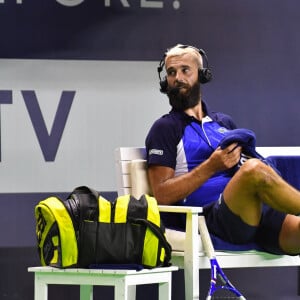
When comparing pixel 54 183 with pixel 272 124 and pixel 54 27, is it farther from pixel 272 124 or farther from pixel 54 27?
pixel 272 124

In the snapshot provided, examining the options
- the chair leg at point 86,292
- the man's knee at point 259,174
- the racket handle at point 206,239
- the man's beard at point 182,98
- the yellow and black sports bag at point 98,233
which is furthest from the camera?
the man's beard at point 182,98

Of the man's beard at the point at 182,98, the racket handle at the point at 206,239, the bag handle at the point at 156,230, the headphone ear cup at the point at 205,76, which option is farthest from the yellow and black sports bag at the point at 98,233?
the headphone ear cup at the point at 205,76

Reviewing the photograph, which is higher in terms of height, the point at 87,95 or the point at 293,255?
the point at 87,95

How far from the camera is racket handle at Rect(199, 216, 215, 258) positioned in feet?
13.1

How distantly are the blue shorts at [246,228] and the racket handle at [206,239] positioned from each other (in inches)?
2.5

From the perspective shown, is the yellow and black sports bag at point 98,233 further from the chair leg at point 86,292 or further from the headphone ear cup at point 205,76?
the headphone ear cup at point 205,76

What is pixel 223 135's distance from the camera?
4.44 m

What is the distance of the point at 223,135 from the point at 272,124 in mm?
728

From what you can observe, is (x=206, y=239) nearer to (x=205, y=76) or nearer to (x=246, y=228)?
(x=246, y=228)

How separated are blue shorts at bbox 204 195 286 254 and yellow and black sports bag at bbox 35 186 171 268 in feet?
1.15

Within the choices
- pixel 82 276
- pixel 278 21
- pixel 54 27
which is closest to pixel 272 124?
pixel 278 21

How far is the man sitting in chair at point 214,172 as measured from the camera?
392 centimetres

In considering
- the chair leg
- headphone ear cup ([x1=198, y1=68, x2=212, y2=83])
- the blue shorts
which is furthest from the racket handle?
headphone ear cup ([x1=198, y1=68, x2=212, y2=83])

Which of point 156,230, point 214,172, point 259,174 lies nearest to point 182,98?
point 214,172
